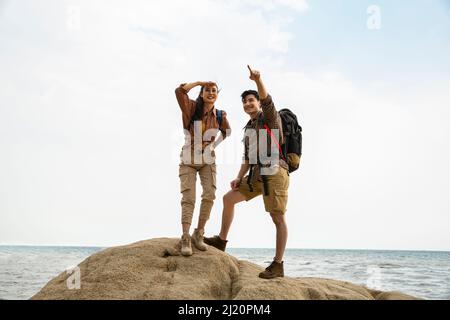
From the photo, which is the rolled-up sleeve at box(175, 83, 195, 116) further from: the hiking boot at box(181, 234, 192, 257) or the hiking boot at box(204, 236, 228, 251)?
the hiking boot at box(204, 236, 228, 251)

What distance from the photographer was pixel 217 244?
6.17m

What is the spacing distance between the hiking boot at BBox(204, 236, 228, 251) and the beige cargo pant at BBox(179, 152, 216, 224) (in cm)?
81

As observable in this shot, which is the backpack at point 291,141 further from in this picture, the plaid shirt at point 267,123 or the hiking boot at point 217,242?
the hiking boot at point 217,242

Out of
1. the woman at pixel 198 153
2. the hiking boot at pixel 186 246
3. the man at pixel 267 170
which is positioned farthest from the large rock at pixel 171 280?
the man at pixel 267 170

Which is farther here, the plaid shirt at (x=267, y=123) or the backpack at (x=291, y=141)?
the backpack at (x=291, y=141)

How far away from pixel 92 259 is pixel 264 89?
3560 millimetres

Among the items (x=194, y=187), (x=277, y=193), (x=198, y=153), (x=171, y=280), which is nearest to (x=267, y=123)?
(x=277, y=193)

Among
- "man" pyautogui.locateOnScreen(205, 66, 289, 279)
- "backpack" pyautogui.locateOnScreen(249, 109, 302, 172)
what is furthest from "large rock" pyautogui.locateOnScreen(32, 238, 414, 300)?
"backpack" pyautogui.locateOnScreen(249, 109, 302, 172)

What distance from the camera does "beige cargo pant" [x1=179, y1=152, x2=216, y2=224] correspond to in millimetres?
5371

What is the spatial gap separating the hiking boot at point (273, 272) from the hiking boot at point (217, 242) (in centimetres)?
109

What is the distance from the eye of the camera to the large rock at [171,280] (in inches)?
171
